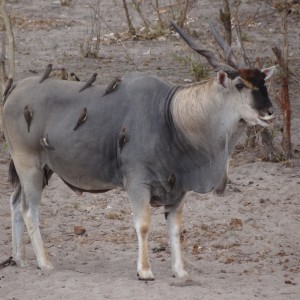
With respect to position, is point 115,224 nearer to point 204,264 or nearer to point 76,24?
point 204,264

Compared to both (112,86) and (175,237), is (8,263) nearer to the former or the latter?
(175,237)

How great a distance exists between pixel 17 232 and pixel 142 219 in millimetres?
1085

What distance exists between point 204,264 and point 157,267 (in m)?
0.37

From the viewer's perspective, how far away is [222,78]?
671 centimetres

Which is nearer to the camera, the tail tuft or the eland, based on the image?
the eland

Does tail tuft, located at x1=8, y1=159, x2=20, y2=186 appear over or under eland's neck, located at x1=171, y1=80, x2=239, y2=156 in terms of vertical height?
under

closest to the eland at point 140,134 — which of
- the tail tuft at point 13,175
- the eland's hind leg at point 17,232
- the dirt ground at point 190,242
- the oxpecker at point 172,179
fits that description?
the oxpecker at point 172,179

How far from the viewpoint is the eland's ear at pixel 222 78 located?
6676 millimetres

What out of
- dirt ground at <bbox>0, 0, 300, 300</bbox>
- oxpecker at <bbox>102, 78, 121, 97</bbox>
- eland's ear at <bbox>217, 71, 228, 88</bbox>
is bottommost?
dirt ground at <bbox>0, 0, 300, 300</bbox>

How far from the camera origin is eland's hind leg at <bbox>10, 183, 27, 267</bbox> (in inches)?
295

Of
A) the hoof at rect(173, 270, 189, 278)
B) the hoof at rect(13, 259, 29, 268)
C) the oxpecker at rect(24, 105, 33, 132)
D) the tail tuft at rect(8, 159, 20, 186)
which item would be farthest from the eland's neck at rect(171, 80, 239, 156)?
the hoof at rect(13, 259, 29, 268)

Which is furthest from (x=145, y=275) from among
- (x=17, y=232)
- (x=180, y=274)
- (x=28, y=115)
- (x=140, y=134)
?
(x=28, y=115)

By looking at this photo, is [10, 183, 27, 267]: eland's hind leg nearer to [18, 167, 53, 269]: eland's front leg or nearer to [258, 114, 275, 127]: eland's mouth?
[18, 167, 53, 269]: eland's front leg

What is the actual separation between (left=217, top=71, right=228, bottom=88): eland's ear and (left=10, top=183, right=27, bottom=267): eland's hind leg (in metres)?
1.83
